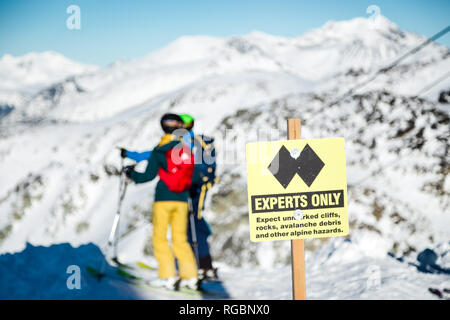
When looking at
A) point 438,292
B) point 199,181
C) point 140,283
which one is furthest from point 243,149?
point 438,292

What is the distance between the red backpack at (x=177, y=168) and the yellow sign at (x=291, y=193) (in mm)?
1590

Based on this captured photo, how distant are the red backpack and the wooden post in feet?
5.58

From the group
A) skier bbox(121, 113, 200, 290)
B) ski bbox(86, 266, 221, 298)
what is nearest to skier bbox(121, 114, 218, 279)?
skier bbox(121, 113, 200, 290)

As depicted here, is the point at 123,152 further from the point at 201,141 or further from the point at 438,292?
the point at 438,292

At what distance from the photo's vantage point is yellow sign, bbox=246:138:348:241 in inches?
112

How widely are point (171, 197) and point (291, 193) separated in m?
1.92

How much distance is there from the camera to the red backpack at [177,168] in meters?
4.23

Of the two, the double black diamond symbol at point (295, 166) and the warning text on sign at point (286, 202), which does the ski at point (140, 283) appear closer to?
the warning text on sign at point (286, 202)

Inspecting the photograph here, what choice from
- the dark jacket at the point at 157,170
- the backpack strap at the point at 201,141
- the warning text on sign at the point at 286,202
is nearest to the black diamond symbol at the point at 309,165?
the warning text on sign at the point at 286,202

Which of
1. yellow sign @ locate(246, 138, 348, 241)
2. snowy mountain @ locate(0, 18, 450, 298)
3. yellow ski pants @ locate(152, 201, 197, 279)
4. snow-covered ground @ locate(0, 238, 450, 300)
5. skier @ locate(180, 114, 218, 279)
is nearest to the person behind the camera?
yellow sign @ locate(246, 138, 348, 241)

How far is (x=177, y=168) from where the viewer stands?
14.0 ft

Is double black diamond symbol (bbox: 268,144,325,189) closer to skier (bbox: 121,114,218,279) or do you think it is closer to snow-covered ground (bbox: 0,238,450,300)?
skier (bbox: 121,114,218,279)

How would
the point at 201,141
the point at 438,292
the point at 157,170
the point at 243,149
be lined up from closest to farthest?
the point at 438,292 < the point at 157,170 < the point at 201,141 < the point at 243,149
